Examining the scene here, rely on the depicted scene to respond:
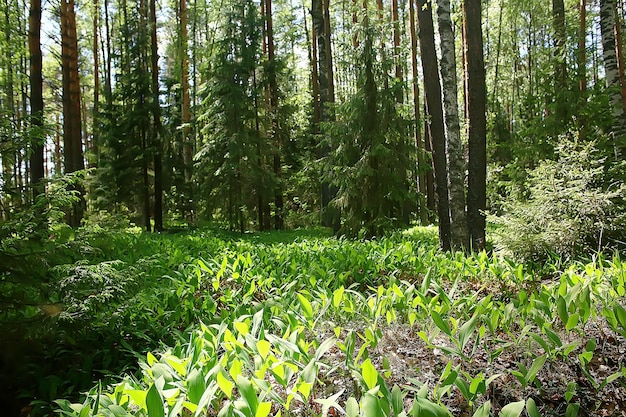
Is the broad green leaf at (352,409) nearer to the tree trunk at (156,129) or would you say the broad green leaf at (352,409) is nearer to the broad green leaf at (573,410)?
the broad green leaf at (573,410)

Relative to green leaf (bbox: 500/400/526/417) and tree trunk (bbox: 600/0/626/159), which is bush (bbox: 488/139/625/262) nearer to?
green leaf (bbox: 500/400/526/417)

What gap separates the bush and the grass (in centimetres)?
41

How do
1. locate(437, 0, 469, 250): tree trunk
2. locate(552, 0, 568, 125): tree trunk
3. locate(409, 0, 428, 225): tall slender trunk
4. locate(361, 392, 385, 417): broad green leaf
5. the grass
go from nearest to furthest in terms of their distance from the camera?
locate(361, 392, 385, 417): broad green leaf
the grass
locate(437, 0, 469, 250): tree trunk
locate(409, 0, 428, 225): tall slender trunk
locate(552, 0, 568, 125): tree trunk

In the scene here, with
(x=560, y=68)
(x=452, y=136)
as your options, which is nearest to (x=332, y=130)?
(x=452, y=136)

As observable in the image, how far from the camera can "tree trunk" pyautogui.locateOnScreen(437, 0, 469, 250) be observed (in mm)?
6797

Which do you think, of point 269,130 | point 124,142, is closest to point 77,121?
point 124,142

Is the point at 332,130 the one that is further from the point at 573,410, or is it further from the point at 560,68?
the point at 573,410

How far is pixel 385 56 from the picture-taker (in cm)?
1030

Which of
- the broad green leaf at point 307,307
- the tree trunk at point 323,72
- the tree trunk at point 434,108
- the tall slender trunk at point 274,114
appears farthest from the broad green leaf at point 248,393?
the tall slender trunk at point 274,114

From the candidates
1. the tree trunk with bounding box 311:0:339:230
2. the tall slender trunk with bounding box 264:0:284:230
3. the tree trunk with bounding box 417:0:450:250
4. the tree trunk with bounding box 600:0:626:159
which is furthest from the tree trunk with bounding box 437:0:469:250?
the tall slender trunk with bounding box 264:0:284:230

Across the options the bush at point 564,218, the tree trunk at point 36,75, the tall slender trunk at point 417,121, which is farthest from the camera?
the tall slender trunk at point 417,121

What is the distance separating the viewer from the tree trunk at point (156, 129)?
14.4 meters

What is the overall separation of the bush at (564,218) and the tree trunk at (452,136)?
4.11 ft

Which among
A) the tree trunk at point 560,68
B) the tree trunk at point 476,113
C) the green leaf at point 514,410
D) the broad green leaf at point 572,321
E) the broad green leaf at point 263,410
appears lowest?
the green leaf at point 514,410
